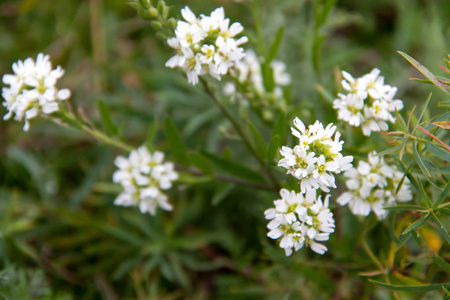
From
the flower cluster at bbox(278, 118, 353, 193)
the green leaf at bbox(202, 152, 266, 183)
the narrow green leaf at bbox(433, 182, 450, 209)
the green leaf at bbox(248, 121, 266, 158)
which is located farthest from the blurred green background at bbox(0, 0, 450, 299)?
the narrow green leaf at bbox(433, 182, 450, 209)

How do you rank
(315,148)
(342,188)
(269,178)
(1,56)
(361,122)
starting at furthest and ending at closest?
(1,56) → (342,188) → (269,178) → (361,122) → (315,148)

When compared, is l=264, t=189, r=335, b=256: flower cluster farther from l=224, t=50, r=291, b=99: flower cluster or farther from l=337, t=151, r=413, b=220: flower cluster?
l=224, t=50, r=291, b=99: flower cluster

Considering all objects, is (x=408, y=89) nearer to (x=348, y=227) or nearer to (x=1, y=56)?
(x=348, y=227)

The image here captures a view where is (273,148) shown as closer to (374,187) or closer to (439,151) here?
(374,187)

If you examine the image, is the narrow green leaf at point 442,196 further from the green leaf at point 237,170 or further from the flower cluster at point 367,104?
the green leaf at point 237,170

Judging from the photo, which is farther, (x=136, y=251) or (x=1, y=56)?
(x=1, y=56)

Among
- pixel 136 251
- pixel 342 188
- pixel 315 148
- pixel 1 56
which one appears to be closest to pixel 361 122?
pixel 315 148

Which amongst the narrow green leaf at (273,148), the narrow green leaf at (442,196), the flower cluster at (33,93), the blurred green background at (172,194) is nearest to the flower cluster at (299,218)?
the narrow green leaf at (273,148)
